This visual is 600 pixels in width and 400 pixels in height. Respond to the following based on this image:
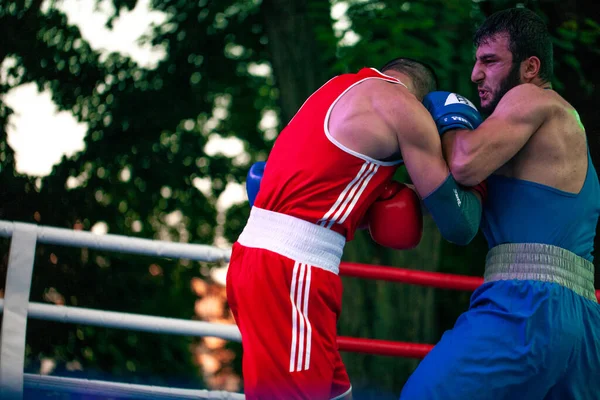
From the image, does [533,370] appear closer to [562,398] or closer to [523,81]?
[562,398]

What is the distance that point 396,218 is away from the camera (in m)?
2.44

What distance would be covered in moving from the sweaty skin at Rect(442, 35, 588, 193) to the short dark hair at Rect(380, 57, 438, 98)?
36 cm

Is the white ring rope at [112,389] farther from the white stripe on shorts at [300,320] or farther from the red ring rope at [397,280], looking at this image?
A: the white stripe on shorts at [300,320]

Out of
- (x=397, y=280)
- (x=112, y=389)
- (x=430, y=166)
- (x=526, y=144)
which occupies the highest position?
(x=526, y=144)

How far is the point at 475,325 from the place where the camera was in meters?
2.28

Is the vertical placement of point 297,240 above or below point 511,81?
below

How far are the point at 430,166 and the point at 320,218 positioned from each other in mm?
381

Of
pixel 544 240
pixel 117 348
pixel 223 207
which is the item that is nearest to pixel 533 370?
pixel 544 240

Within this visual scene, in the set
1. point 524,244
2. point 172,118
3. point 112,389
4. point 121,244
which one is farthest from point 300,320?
point 172,118

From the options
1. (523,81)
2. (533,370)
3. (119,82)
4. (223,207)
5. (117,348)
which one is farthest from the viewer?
(223,207)

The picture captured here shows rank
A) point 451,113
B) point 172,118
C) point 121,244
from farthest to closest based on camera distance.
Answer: point 172,118 → point 121,244 → point 451,113

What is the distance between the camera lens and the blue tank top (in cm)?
231

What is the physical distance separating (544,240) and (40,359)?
4.46 metres

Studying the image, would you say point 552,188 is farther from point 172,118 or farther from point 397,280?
point 172,118
